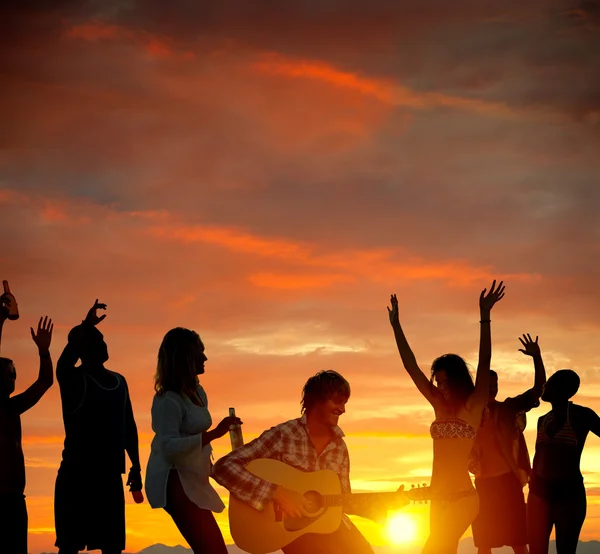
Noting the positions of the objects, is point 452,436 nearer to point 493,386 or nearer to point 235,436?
point 235,436

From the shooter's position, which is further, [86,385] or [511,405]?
[511,405]

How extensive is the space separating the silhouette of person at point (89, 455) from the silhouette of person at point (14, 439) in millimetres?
447

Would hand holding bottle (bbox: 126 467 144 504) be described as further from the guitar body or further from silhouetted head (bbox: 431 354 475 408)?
silhouetted head (bbox: 431 354 475 408)

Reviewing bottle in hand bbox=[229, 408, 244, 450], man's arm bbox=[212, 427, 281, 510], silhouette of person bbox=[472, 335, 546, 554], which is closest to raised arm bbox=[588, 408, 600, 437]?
silhouette of person bbox=[472, 335, 546, 554]

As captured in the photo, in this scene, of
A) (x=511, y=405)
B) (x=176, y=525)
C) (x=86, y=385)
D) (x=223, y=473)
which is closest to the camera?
A: (x=176, y=525)

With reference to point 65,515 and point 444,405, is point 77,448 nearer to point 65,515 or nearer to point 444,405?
point 65,515

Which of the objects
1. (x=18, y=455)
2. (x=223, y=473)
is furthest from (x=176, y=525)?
(x=18, y=455)

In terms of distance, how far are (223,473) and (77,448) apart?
61.7 inches

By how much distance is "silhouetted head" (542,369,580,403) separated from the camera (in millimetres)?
12648

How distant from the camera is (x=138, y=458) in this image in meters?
10.7

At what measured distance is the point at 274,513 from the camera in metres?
9.81

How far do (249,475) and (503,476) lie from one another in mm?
4143

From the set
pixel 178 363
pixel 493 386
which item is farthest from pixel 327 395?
pixel 493 386

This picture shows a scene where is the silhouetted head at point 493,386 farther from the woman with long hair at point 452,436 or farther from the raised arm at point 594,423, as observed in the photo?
the woman with long hair at point 452,436
